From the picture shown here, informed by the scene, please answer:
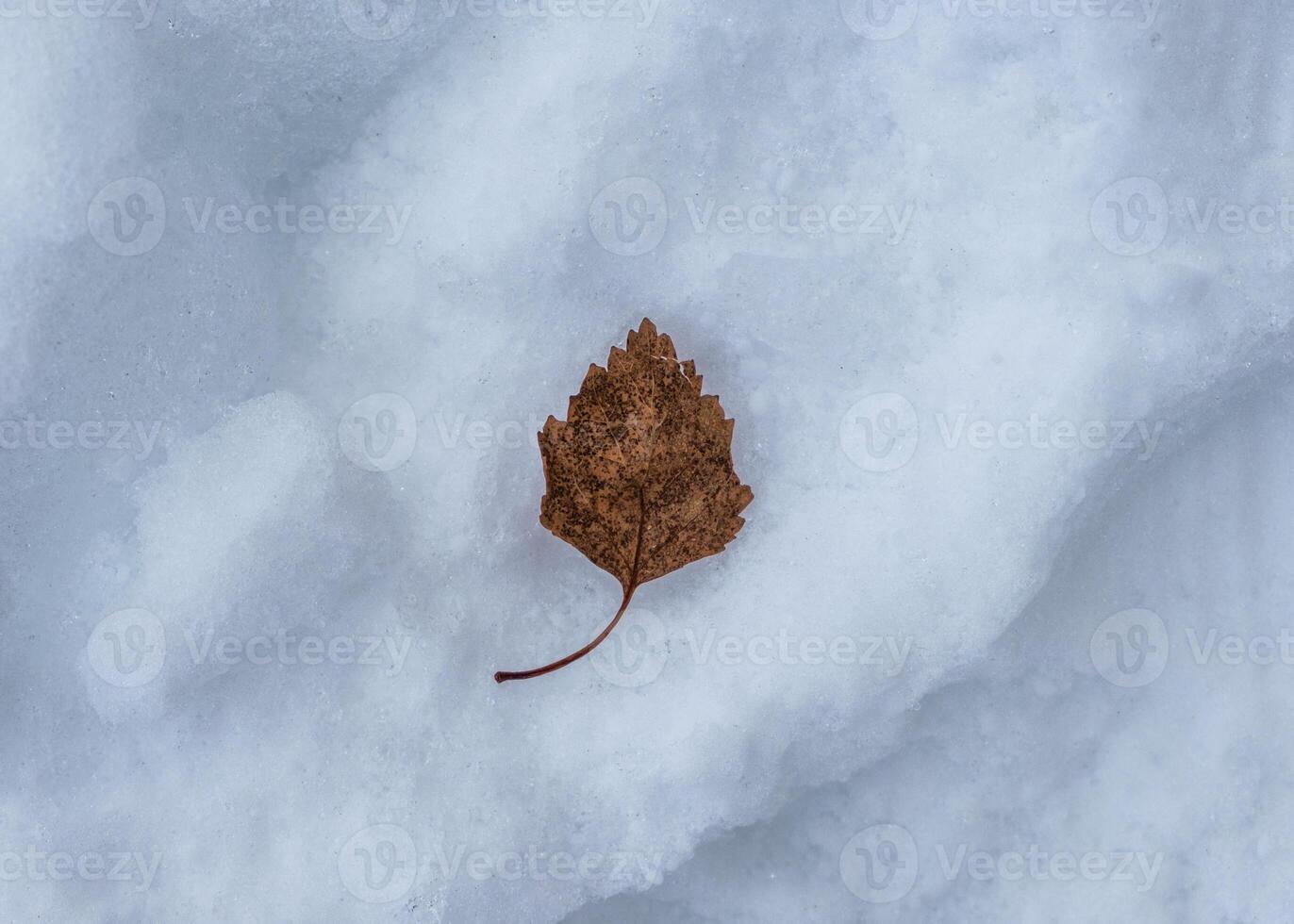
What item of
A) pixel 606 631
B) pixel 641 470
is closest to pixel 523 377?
pixel 641 470

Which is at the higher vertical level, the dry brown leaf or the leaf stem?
the dry brown leaf

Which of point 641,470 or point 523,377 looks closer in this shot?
point 641,470

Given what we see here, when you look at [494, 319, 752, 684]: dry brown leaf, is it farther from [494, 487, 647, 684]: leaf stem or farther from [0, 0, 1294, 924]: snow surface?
[0, 0, 1294, 924]: snow surface

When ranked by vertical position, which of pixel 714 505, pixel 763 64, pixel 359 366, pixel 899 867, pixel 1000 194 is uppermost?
pixel 763 64

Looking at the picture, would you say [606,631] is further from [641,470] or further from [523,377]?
[523,377]

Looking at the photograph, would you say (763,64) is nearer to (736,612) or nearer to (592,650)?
(736,612)

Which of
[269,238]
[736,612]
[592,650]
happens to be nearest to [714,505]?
[736,612]

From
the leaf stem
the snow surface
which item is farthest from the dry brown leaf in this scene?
the snow surface
